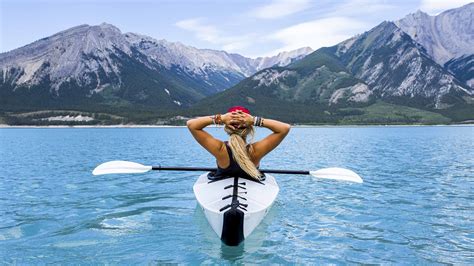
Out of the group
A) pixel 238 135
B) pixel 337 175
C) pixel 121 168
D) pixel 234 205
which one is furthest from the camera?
pixel 121 168

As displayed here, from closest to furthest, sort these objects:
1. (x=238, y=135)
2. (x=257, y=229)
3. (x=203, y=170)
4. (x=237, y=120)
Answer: (x=237, y=120) < (x=238, y=135) < (x=257, y=229) < (x=203, y=170)

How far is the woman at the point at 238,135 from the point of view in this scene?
11.9 meters

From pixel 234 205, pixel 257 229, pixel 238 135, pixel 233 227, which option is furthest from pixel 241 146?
pixel 257 229

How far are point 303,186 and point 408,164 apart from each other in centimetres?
1907

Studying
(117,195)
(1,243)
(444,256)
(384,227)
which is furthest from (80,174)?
(444,256)

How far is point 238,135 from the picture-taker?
12.0 m

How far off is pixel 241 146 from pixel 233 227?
2338 mm

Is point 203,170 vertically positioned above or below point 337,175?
above

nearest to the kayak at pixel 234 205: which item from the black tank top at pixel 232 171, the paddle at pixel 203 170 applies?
the black tank top at pixel 232 171

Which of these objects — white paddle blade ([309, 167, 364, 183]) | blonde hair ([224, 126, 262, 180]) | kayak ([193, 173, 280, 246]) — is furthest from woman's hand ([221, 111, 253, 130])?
white paddle blade ([309, 167, 364, 183])

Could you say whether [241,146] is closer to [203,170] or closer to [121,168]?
[203,170]

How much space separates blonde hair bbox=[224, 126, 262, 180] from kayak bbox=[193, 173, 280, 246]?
2.33 ft

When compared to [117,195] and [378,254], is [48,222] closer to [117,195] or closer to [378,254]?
[117,195]

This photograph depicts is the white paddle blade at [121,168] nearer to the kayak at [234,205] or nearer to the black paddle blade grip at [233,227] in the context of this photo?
the kayak at [234,205]
